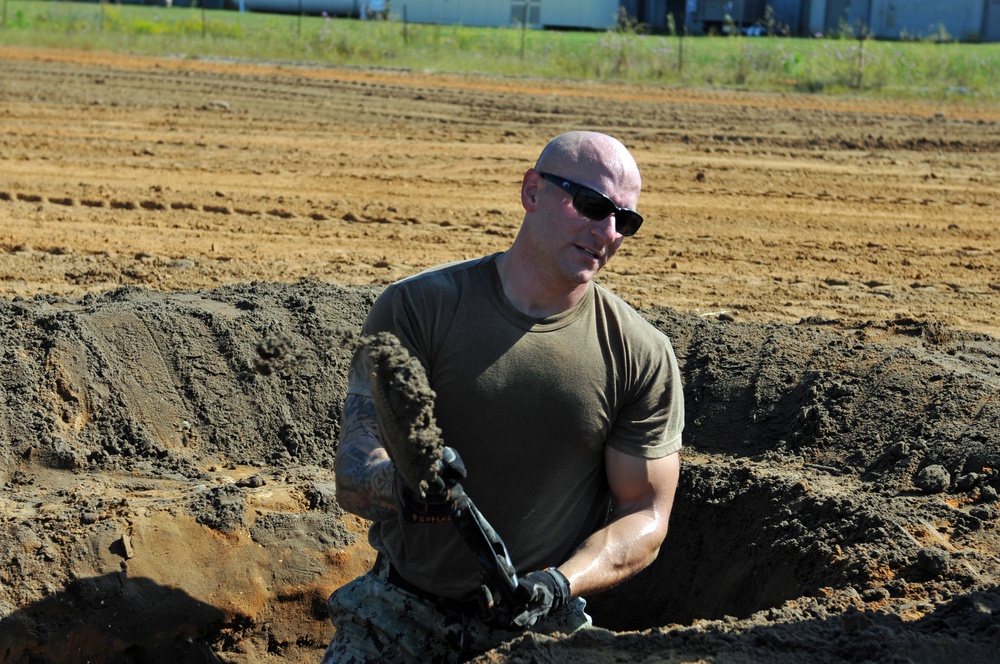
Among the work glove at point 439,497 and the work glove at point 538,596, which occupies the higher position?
the work glove at point 439,497

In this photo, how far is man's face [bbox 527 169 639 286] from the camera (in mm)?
3316

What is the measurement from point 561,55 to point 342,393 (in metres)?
18.1

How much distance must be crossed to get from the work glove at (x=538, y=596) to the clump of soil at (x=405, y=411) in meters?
0.48

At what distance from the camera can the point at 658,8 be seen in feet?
124

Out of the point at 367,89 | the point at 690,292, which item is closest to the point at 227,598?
the point at 690,292

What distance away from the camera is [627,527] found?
3398mm

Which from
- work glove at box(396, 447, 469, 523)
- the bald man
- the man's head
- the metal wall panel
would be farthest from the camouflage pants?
the metal wall panel

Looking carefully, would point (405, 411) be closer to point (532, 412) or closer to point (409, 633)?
point (532, 412)

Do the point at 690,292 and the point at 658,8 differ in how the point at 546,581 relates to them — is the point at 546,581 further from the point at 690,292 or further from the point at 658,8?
the point at 658,8

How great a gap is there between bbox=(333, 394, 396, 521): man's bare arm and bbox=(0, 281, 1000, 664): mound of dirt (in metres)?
0.28

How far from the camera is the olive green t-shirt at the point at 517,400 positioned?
10.9 feet

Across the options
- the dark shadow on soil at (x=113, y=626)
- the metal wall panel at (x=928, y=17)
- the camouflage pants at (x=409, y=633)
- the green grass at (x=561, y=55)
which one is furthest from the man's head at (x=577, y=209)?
the metal wall panel at (x=928, y=17)

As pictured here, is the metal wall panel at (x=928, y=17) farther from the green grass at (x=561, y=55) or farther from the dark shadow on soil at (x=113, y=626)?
the dark shadow on soil at (x=113, y=626)

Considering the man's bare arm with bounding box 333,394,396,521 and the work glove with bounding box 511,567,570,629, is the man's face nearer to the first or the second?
the man's bare arm with bounding box 333,394,396,521
